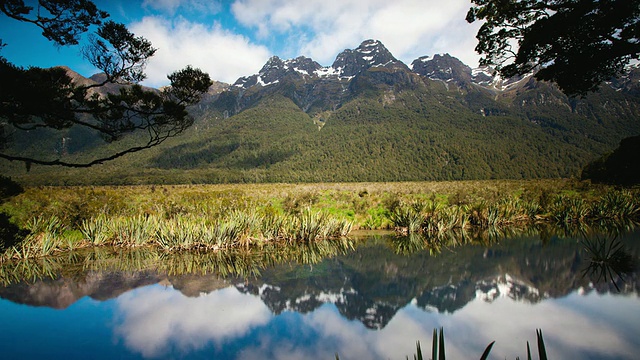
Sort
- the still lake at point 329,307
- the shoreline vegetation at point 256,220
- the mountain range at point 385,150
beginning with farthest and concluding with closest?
the mountain range at point 385,150, the shoreline vegetation at point 256,220, the still lake at point 329,307

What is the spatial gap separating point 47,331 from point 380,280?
686 cm

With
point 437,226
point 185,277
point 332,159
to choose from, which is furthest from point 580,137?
point 185,277

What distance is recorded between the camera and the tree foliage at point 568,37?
8.12 m

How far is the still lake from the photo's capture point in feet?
15.8

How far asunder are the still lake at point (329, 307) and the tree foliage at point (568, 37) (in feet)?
18.0

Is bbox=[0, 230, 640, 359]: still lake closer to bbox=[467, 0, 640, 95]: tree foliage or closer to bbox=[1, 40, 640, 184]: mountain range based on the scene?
bbox=[467, 0, 640, 95]: tree foliage

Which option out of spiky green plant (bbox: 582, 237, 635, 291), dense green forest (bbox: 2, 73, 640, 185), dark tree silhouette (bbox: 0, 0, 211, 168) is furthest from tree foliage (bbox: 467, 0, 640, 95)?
dense green forest (bbox: 2, 73, 640, 185)

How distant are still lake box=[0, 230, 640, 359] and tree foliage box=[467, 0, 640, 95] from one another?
5493 mm

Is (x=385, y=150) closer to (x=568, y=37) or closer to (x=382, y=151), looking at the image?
(x=382, y=151)

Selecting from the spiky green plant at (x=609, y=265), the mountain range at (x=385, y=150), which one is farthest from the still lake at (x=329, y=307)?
the mountain range at (x=385, y=150)

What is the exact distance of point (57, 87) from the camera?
8.91 m

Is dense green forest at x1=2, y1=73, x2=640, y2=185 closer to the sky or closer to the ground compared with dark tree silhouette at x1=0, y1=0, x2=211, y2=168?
closer to the sky

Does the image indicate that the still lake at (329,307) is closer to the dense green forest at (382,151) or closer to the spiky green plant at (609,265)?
the spiky green plant at (609,265)

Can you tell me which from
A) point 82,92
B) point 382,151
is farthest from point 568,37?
point 382,151
